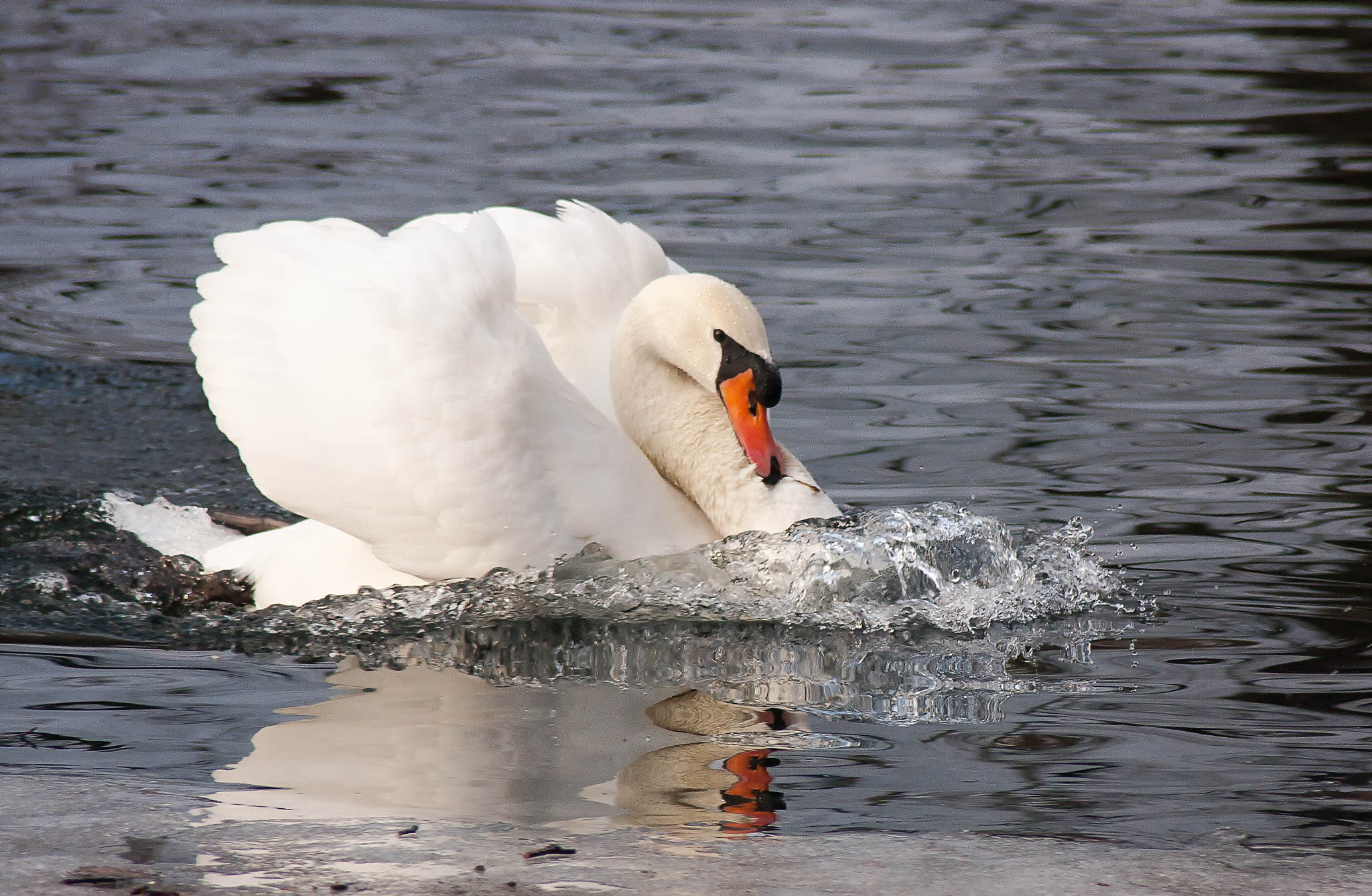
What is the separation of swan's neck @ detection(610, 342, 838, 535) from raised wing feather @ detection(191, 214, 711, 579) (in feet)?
0.66

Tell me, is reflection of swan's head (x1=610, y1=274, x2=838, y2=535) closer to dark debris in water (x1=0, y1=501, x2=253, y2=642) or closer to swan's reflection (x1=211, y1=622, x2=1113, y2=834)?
swan's reflection (x1=211, y1=622, x2=1113, y2=834)

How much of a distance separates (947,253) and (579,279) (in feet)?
14.6

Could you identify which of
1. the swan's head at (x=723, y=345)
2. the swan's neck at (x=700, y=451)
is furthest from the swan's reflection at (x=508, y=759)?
the swan's head at (x=723, y=345)

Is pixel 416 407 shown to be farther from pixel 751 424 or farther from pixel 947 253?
pixel 947 253

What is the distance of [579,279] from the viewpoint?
5684mm

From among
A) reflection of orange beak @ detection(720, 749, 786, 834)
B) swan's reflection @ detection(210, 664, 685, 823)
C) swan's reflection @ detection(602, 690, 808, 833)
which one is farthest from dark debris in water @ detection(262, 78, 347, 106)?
reflection of orange beak @ detection(720, 749, 786, 834)

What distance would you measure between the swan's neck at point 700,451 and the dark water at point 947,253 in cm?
68

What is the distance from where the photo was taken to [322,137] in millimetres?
12344

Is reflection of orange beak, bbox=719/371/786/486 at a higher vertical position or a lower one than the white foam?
higher

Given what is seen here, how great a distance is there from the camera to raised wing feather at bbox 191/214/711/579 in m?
4.95

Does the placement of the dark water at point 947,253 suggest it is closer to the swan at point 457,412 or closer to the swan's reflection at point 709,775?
the swan's reflection at point 709,775

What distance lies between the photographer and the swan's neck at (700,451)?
532 cm

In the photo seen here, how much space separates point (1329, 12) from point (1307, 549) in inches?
481

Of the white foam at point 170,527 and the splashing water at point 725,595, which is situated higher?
the white foam at point 170,527
